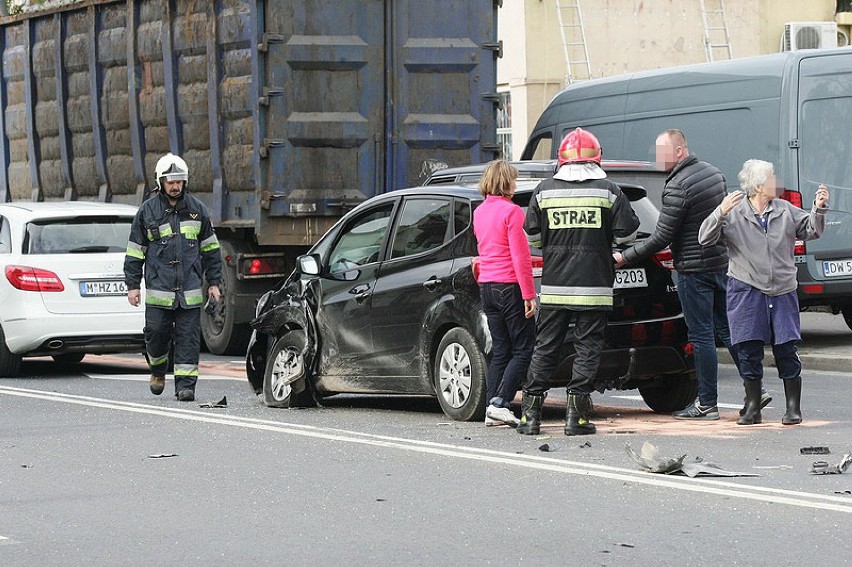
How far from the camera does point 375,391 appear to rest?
1154cm

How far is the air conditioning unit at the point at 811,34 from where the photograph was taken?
92.2 feet

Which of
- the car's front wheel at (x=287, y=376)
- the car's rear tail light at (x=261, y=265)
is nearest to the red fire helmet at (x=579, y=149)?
the car's front wheel at (x=287, y=376)

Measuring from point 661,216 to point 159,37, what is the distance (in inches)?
325

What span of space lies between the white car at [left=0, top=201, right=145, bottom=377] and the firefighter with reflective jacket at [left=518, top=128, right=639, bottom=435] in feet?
19.0

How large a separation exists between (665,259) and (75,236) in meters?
6.19

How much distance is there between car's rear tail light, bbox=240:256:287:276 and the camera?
16703 mm

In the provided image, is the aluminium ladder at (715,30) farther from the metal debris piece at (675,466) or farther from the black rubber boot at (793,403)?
the metal debris piece at (675,466)

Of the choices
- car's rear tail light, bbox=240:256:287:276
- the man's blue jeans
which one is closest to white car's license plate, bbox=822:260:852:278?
car's rear tail light, bbox=240:256:287:276

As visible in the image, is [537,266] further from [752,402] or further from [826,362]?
[826,362]

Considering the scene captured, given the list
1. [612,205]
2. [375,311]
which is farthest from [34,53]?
[612,205]

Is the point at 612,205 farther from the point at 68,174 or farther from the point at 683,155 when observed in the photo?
the point at 68,174

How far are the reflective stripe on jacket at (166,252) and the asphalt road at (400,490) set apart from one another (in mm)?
1001

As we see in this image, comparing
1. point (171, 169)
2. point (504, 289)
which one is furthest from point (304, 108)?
point (504, 289)

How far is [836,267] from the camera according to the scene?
15.9m
